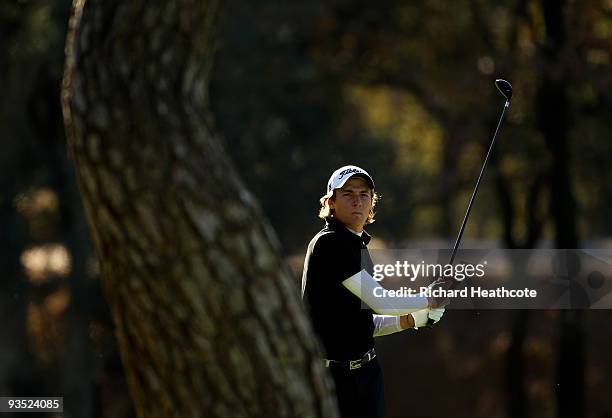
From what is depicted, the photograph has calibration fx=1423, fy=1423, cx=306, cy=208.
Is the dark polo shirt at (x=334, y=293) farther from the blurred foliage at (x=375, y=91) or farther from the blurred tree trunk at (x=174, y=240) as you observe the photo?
the blurred foliage at (x=375, y=91)

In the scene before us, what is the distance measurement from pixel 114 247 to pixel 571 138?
1515 centimetres

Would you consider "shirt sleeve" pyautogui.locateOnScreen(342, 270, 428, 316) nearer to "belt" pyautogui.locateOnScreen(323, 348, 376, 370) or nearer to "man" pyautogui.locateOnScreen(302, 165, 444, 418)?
"man" pyautogui.locateOnScreen(302, 165, 444, 418)

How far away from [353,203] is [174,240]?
6.34 ft

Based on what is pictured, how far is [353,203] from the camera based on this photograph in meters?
5.82

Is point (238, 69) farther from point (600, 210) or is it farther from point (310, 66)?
point (600, 210)

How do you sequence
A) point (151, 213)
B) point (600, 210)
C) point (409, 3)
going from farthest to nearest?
point (600, 210), point (409, 3), point (151, 213)

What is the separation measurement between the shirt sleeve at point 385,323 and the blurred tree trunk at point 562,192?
11286 mm

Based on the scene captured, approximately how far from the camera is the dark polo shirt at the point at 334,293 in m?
5.61

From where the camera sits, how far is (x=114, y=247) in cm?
405

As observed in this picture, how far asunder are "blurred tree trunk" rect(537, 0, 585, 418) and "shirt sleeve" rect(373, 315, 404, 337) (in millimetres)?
11286

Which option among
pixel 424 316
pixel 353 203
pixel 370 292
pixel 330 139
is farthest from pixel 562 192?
pixel 370 292

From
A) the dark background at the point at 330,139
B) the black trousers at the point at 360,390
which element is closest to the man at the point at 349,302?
the black trousers at the point at 360,390

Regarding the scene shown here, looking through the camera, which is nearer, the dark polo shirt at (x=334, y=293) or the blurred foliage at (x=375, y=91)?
the dark polo shirt at (x=334, y=293)

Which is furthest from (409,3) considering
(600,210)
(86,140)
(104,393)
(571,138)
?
(86,140)
